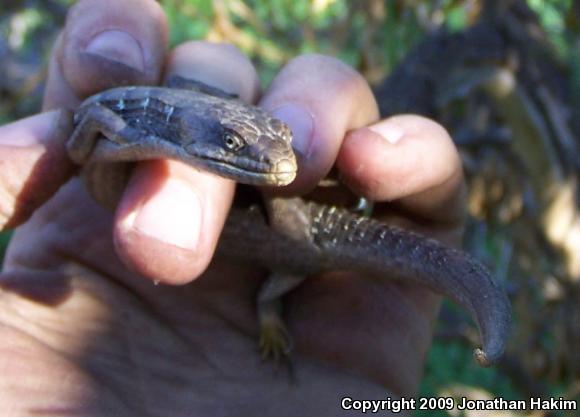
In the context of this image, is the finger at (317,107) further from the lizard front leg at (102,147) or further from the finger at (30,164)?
the finger at (30,164)

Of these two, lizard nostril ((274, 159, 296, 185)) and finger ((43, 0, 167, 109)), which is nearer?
lizard nostril ((274, 159, 296, 185))

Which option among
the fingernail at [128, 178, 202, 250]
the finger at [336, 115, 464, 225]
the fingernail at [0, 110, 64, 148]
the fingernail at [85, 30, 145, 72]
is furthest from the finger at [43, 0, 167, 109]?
the finger at [336, 115, 464, 225]

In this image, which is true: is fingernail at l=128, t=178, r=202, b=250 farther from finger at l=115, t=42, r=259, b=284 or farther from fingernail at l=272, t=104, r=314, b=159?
fingernail at l=272, t=104, r=314, b=159

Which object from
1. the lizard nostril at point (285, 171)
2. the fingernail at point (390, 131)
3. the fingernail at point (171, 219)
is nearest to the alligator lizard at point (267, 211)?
the lizard nostril at point (285, 171)

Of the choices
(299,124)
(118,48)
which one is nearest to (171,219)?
(299,124)

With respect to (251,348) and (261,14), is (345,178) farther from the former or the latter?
(261,14)
